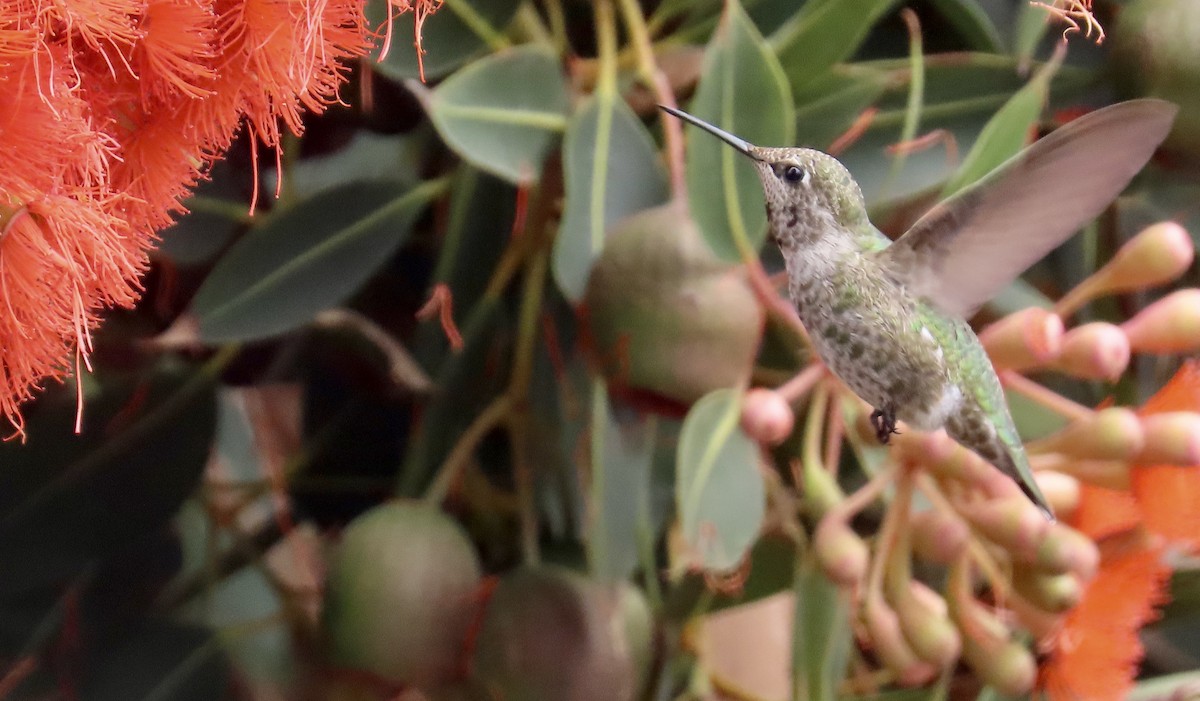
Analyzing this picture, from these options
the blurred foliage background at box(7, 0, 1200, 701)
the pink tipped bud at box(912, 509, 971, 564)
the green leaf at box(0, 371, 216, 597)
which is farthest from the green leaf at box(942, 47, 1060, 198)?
the green leaf at box(0, 371, 216, 597)

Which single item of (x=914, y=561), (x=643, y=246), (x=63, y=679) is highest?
(x=643, y=246)

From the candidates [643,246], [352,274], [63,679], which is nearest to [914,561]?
[643,246]

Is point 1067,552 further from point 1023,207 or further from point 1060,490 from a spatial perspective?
point 1023,207

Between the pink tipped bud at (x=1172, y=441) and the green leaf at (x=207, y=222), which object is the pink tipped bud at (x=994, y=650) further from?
the green leaf at (x=207, y=222)

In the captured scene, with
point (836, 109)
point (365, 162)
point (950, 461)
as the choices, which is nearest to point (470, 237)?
point (365, 162)

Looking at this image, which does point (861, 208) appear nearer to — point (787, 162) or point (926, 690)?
point (787, 162)

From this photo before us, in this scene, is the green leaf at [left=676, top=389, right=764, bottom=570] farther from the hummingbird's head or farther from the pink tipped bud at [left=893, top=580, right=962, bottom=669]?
the hummingbird's head

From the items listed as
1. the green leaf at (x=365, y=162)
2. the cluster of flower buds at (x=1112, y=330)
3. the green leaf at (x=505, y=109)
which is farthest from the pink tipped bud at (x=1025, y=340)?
the green leaf at (x=365, y=162)
